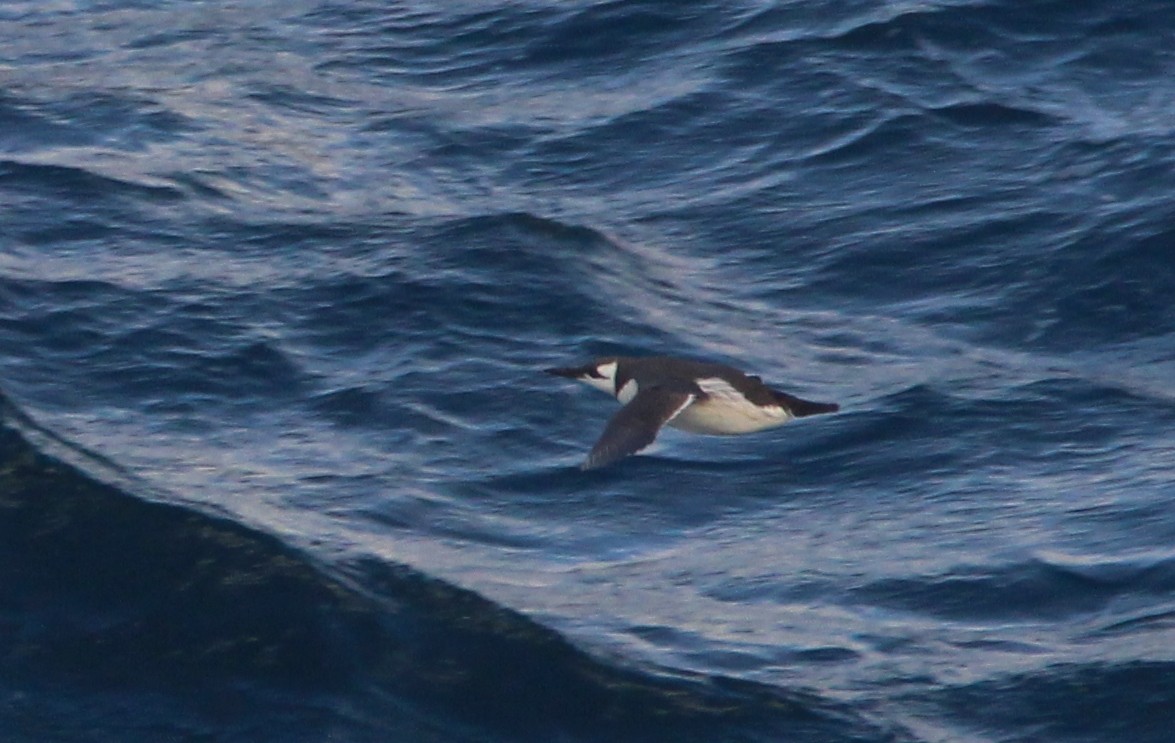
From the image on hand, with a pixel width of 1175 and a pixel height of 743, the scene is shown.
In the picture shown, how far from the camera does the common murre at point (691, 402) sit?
9.26 m

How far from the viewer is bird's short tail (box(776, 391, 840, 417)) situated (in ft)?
31.9

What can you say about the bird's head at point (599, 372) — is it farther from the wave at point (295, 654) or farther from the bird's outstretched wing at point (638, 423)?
the wave at point (295, 654)

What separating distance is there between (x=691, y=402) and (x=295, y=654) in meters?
2.38

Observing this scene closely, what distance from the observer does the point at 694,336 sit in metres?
12.4

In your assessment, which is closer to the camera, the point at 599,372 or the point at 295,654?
the point at 295,654

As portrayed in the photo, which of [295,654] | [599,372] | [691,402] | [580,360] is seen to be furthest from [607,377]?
[295,654]

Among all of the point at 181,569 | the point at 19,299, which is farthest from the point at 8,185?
→ the point at 181,569

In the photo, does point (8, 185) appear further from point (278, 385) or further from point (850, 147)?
point (850, 147)

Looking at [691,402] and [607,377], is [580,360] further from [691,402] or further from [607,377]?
[691,402]

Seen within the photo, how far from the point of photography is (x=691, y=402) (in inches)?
384

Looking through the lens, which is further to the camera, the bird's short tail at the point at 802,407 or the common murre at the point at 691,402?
the bird's short tail at the point at 802,407

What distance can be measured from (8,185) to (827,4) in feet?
23.5

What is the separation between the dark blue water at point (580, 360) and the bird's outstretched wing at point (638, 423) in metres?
0.77

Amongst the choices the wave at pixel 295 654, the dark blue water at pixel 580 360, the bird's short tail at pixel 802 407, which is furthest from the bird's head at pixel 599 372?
the wave at pixel 295 654
